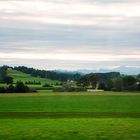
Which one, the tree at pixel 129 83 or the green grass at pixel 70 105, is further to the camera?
the tree at pixel 129 83

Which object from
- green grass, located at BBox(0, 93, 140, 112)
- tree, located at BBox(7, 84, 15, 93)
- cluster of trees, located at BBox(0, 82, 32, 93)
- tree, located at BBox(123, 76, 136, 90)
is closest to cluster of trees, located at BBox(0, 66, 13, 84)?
cluster of trees, located at BBox(0, 82, 32, 93)

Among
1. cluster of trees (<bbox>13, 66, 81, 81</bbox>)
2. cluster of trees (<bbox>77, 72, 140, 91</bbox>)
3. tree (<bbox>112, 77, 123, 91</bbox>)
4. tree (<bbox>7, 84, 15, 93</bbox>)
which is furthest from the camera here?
cluster of trees (<bbox>13, 66, 81, 81</bbox>)

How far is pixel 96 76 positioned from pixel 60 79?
1433 cm

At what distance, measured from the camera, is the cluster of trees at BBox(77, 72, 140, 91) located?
109 m

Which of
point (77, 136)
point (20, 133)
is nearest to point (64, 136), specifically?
point (77, 136)

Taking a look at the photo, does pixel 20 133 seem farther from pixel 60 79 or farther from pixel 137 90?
pixel 60 79

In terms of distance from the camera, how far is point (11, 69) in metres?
148

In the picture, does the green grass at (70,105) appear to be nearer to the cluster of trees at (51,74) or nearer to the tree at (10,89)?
the tree at (10,89)

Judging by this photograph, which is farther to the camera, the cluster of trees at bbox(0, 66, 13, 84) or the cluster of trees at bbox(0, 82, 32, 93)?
the cluster of trees at bbox(0, 66, 13, 84)

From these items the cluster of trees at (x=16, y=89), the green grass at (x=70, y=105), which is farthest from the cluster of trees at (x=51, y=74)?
the green grass at (x=70, y=105)

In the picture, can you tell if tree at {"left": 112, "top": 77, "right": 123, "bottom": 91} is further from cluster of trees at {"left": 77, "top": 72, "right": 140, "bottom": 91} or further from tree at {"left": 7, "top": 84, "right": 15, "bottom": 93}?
tree at {"left": 7, "top": 84, "right": 15, "bottom": 93}

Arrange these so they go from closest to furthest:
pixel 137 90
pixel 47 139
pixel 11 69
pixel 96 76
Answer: pixel 47 139 < pixel 137 90 < pixel 96 76 < pixel 11 69

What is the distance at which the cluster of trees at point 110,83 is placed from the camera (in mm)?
108688

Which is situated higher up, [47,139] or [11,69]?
[11,69]
